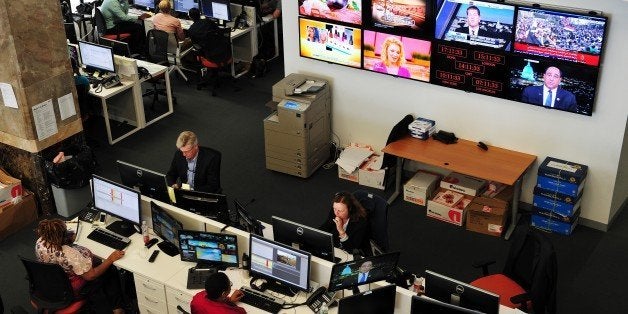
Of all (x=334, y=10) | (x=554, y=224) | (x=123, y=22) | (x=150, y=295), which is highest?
(x=334, y=10)

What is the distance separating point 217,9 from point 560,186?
6.19 meters

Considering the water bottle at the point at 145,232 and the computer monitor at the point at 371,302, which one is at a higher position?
the computer monitor at the point at 371,302

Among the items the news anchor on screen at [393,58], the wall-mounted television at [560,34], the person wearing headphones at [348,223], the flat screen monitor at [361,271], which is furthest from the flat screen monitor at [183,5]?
the flat screen monitor at [361,271]

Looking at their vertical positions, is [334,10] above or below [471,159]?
above

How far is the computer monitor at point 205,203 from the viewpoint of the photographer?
5562mm

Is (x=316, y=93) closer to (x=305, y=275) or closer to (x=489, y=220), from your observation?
(x=489, y=220)

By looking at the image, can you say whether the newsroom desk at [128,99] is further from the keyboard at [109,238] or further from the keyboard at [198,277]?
the keyboard at [198,277]

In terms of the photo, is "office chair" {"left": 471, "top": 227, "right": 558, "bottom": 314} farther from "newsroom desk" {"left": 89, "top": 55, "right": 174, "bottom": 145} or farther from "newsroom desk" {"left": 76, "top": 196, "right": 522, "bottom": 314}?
"newsroom desk" {"left": 89, "top": 55, "right": 174, "bottom": 145}

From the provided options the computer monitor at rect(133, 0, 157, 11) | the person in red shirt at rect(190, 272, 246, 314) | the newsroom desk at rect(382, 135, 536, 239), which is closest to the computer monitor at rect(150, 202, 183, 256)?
the person in red shirt at rect(190, 272, 246, 314)

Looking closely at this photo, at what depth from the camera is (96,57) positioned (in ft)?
29.4

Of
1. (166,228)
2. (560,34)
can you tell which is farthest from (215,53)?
(560,34)

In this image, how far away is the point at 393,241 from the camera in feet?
21.9

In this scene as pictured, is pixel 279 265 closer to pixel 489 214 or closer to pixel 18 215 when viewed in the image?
pixel 489 214

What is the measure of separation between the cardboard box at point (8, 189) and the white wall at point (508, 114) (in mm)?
3248
